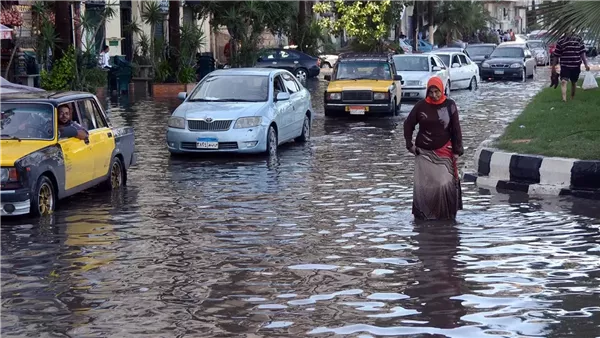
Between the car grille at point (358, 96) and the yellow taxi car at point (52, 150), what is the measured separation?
1258 centimetres

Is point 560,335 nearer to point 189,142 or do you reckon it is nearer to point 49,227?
point 49,227

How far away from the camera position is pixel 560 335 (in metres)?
7.46

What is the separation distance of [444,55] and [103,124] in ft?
86.8

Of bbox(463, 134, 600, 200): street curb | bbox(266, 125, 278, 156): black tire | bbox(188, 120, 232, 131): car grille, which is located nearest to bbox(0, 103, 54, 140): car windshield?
bbox(188, 120, 232, 131): car grille

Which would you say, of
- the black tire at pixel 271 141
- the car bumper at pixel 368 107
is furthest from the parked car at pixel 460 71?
the black tire at pixel 271 141

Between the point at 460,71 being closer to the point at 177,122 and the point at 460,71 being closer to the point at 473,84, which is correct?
the point at 473,84

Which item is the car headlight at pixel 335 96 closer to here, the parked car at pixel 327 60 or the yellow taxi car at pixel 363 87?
the yellow taxi car at pixel 363 87

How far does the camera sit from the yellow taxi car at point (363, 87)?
1086 inches

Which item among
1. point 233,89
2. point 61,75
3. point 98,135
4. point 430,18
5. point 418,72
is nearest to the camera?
point 98,135

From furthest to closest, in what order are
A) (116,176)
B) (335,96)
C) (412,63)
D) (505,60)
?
(505,60) < (412,63) < (335,96) < (116,176)

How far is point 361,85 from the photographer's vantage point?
1098 inches

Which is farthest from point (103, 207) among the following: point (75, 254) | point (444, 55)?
point (444, 55)

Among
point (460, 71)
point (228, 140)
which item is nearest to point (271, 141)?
point (228, 140)

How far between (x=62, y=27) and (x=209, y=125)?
13313mm
